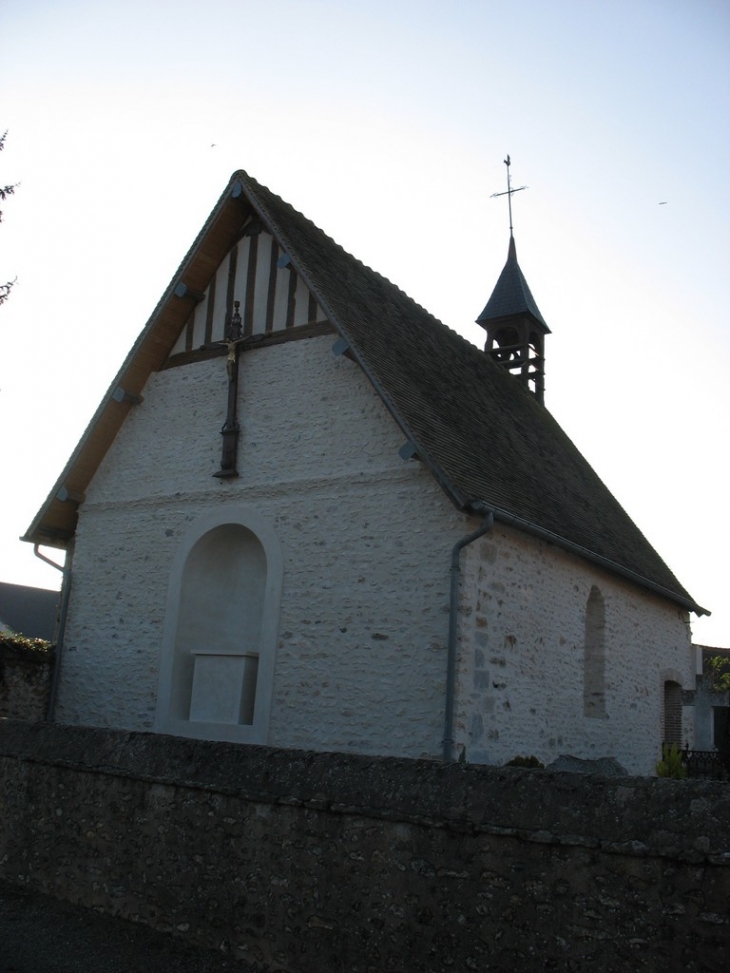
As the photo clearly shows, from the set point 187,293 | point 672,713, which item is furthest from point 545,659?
point 187,293

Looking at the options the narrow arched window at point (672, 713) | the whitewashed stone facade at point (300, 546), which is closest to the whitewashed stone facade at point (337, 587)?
the whitewashed stone facade at point (300, 546)

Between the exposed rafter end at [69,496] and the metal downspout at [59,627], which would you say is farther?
the exposed rafter end at [69,496]

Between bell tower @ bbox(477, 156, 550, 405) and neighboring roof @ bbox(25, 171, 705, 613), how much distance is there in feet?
12.6

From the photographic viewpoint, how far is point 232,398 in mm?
11633

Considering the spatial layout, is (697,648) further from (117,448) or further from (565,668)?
(117,448)

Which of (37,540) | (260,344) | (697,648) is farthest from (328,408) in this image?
(697,648)

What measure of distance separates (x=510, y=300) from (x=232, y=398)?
10219mm

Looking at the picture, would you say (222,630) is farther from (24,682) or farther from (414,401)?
(414,401)

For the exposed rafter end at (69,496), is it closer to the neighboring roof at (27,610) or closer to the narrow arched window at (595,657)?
the narrow arched window at (595,657)

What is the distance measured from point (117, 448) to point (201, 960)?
8022 millimetres

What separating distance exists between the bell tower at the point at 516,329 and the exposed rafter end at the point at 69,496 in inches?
381

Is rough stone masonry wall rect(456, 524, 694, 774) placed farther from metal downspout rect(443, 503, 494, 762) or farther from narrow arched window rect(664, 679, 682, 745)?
narrow arched window rect(664, 679, 682, 745)

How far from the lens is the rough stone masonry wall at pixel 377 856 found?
444cm

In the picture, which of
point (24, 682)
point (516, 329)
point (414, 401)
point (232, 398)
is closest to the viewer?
point (414, 401)
